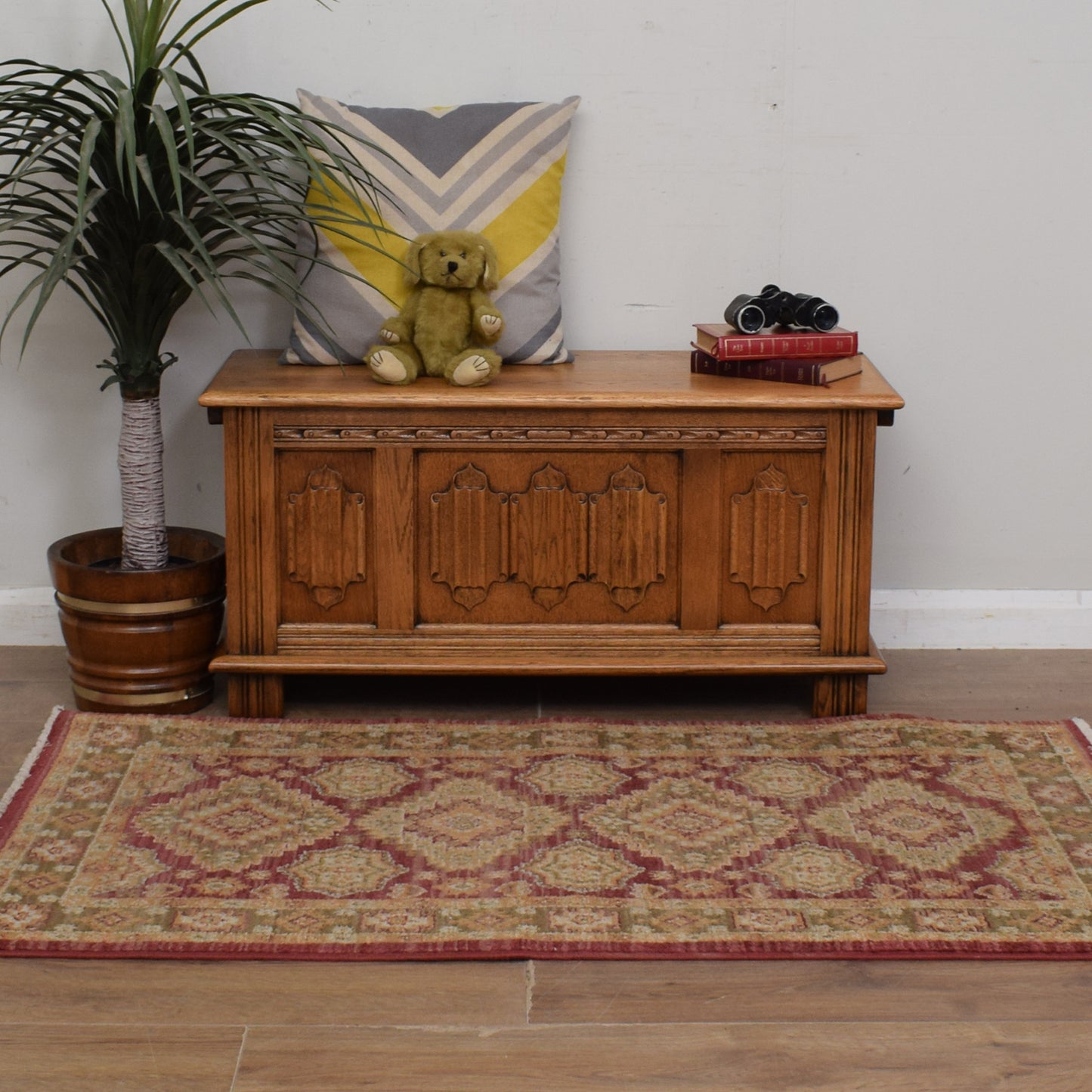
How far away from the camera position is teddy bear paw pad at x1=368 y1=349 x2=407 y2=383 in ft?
9.53

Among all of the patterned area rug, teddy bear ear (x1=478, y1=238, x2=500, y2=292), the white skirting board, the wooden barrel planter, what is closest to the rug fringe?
the patterned area rug

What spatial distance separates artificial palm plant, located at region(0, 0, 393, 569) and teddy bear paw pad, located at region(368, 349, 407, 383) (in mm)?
193

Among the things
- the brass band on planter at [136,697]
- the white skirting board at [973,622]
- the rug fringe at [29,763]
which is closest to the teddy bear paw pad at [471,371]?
the brass band on planter at [136,697]

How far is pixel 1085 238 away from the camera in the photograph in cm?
332

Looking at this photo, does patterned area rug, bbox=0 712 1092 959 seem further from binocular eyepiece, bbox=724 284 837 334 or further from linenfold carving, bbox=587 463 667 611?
binocular eyepiece, bbox=724 284 837 334

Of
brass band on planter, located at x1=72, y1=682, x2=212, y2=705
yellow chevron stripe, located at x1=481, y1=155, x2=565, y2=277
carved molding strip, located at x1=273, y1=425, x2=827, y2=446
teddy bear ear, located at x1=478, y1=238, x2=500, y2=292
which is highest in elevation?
yellow chevron stripe, located at x1=481, y1=155, x2=565, y2=277

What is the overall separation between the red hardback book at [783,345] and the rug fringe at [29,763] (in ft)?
5.09

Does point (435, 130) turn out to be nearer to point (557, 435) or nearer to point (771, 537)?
point (557, 435)

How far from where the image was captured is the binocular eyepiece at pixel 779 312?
9.85 feet

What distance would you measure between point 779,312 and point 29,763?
1.76 meters

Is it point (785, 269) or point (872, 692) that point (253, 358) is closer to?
point (785, 269)

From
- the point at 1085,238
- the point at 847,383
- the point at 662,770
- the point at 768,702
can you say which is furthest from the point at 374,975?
the point at 1085,238

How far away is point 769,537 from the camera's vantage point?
2.95 meters

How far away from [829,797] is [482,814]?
637 mm
